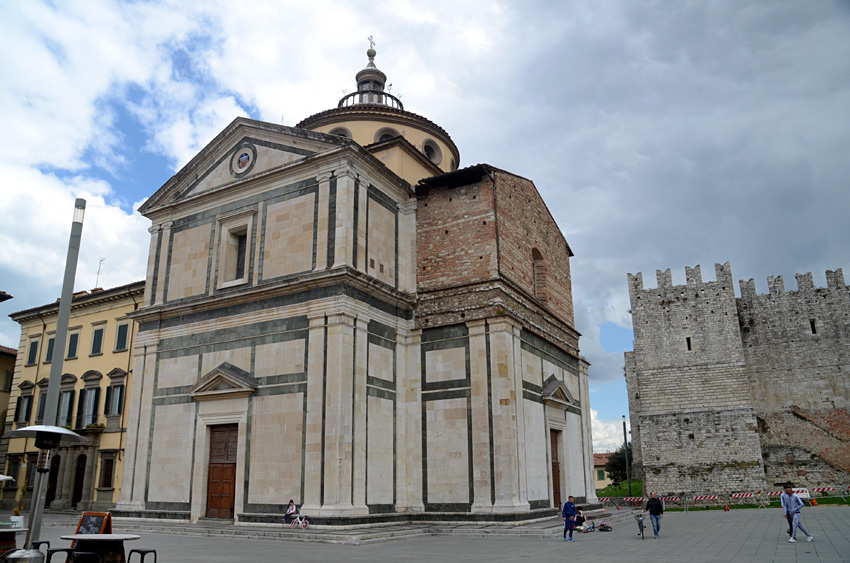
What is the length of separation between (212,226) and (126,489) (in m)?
8.72

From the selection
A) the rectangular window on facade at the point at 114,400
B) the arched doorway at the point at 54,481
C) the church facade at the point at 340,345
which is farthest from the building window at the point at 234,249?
the arched doorway at the point at 54,481

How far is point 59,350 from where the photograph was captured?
30.3ft

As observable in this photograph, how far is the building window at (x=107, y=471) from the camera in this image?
28.0 meters

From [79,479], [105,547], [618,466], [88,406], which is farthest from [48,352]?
[618,466]

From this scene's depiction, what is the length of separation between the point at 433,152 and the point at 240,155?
8459 mm

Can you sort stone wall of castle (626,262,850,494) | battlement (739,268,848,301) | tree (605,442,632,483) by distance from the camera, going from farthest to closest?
tree (605,442,632,483)
battlement (739,268,848,301)
stone wall of castle (626,262,850,494)

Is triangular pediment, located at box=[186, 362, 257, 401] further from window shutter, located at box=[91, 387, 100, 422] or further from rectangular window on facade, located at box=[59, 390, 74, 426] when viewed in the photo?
rectangular window on facade, located at box=[59, 390, 74, 426]

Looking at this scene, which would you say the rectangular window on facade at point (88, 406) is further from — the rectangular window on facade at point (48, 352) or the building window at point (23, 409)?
the building window at point (23, 409)

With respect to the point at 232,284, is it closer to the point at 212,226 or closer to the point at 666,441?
the point at 212,226

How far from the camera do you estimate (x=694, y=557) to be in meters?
12.4

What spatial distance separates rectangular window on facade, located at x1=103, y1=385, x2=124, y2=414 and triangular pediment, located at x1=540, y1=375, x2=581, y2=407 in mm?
18587

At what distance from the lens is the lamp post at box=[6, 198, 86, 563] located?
8.70m

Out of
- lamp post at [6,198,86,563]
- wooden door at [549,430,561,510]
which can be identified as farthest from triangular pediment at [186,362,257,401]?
wooden door at [549,430,561,510]

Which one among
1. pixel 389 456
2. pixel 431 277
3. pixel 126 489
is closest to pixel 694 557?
Answer: pixel 389 456
